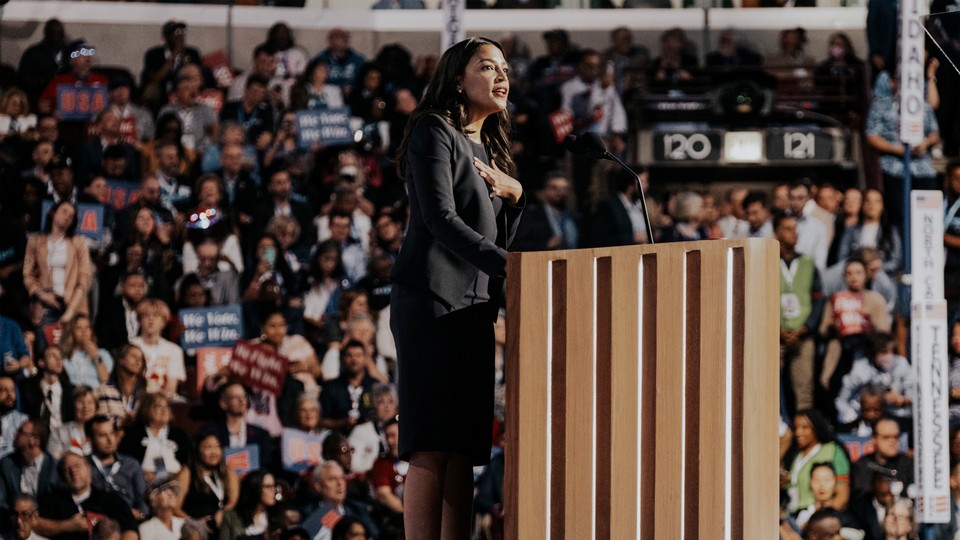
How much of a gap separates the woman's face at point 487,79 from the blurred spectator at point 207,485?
138 inches

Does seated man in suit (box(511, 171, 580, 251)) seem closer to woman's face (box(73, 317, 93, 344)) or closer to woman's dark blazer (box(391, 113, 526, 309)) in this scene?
woman's face (box(73, 317, 93, 344))

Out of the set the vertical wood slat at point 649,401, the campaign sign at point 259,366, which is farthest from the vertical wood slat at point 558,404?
the campaign sign at point 259,366

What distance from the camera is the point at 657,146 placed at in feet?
22.7

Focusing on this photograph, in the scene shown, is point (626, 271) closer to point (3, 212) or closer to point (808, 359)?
point (808, 359)

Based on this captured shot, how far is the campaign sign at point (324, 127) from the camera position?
6.55 m

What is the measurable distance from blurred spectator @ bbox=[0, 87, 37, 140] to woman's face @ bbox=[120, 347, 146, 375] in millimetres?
1309

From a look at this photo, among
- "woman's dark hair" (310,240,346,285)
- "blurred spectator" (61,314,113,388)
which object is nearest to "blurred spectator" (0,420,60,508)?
"blurred spectator" (61,314,113,388)

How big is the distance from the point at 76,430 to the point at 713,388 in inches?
163

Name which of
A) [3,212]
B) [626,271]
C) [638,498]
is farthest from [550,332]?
[3,212]

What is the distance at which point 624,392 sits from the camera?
6.98 ft

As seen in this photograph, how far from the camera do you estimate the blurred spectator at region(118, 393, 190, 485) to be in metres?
5.63

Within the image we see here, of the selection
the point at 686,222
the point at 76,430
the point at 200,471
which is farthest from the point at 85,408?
the point at 686,222

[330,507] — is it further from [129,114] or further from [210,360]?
[129,114]

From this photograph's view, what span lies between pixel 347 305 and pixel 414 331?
3.67 meters
